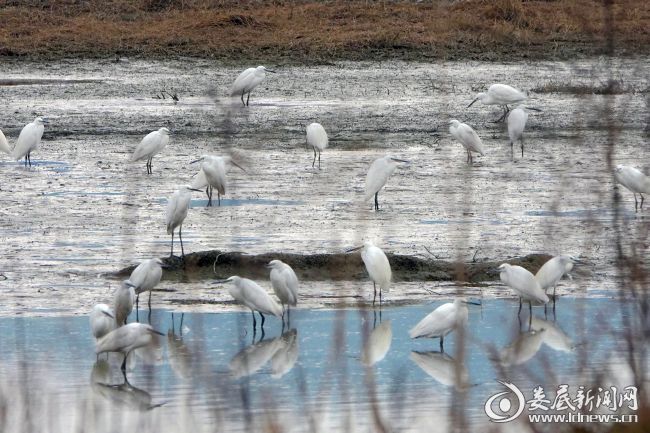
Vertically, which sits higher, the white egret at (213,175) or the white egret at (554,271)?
the white egret at (213,175)

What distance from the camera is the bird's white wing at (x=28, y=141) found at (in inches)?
532

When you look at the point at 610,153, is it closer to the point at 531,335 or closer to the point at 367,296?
the point at 531,335

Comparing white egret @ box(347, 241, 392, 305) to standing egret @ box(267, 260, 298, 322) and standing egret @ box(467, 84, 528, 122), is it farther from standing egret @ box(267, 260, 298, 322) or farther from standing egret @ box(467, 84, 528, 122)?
standing egret @ box(467, 84, 528, 122)

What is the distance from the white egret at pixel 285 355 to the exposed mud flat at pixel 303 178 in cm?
43

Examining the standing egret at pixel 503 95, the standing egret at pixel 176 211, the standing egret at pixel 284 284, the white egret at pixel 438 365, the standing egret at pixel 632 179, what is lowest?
the white egret at pixel 438 365

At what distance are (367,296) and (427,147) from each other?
6.51 meters

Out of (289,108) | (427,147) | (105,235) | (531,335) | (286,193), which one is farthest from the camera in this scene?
(289,108)

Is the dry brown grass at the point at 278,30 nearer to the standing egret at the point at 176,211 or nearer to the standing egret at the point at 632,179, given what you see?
the standing egret at the point at 632,179

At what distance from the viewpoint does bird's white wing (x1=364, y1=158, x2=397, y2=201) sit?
11.2m

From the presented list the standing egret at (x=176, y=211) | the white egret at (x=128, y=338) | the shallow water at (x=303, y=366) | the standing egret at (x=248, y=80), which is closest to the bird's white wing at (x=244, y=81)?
the standing egret at (x=248, y=80)

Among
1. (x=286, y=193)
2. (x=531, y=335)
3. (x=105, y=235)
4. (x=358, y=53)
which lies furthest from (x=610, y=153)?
(x=358, y=53)

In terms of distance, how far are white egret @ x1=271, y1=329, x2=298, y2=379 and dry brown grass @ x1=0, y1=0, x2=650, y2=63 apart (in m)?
13.5

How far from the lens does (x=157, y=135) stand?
1298cm

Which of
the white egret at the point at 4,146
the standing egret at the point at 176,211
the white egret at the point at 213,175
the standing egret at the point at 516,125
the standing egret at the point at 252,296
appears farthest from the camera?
the standing egret at the point at 516,125
